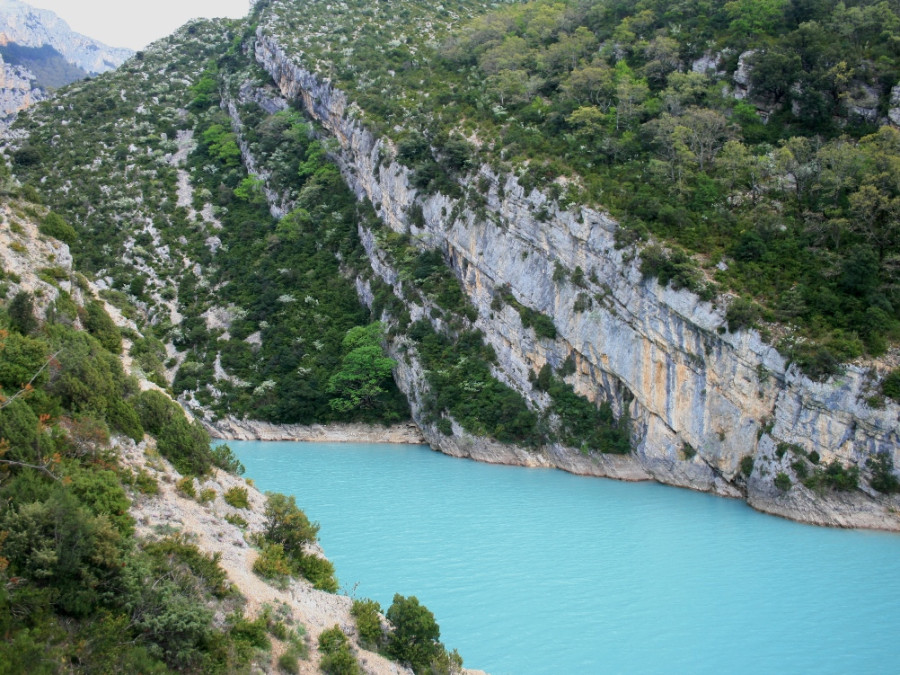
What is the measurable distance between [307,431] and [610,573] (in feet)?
77.1

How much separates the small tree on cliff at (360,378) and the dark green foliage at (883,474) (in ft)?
80.1

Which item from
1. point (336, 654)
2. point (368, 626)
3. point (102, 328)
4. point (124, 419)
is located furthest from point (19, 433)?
point (102, 328)

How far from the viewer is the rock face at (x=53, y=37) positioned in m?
98.7

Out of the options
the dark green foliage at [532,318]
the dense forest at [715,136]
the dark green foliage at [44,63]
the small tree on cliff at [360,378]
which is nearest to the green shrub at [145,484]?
the dense forest at [715,136]

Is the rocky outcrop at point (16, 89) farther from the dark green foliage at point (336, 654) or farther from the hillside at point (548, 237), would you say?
the dark green foliage at point (336, 654)

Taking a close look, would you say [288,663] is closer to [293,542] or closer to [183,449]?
[293,542]

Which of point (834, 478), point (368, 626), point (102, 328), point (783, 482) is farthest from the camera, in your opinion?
point (783, 482)

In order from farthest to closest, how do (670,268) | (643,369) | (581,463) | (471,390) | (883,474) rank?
(471,390)
(581,463)
(643,369)
(670,268)
(883,474)

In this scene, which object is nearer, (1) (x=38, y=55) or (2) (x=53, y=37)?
(1) (x=38, y=55)

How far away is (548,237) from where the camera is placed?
32.2m

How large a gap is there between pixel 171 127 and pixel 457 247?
37.5 m

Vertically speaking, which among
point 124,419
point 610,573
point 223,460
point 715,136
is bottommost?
point 610,573

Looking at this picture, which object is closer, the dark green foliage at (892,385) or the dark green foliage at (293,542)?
the dark green foliage at (293,542)

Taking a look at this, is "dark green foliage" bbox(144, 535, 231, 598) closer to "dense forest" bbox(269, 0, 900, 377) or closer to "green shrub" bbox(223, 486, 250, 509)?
"green shrub" bbox(223, 486, 250, 509)
